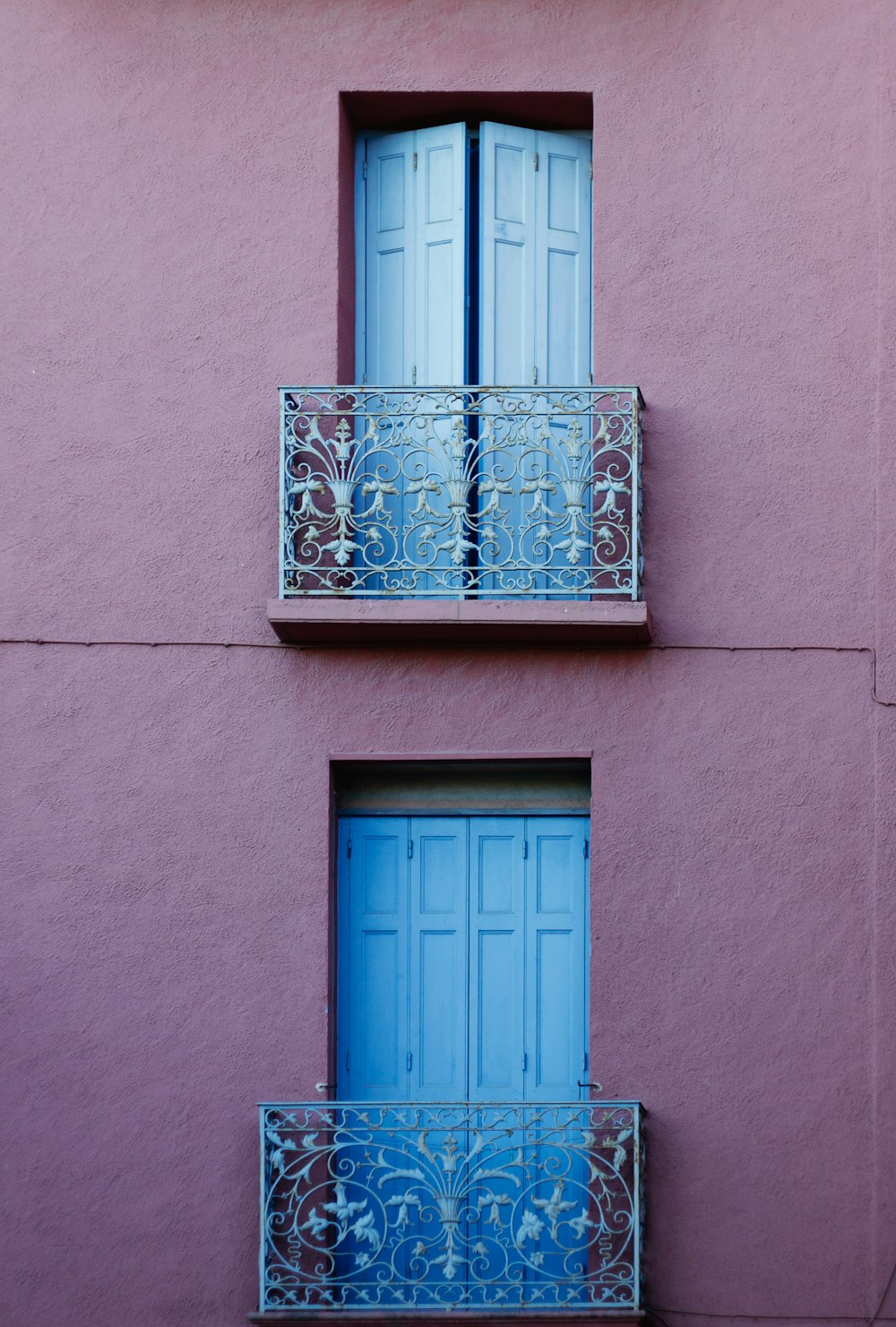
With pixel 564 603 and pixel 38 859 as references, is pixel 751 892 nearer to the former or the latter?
pixel 564 603

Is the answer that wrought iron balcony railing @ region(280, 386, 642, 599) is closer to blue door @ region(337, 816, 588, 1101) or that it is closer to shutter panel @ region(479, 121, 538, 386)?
shutter panel @ region(479, 121, 538, 386)

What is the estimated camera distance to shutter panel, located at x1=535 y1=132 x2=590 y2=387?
852 centimetres

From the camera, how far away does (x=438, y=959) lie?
809 cm

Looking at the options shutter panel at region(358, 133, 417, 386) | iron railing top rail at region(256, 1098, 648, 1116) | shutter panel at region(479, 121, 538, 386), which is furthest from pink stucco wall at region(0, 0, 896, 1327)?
shutter panel at region(479, 121, 538, 386)

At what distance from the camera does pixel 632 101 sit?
833cm

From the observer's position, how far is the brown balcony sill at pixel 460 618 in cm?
772

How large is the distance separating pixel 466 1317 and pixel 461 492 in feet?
12.5

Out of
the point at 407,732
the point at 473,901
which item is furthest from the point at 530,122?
the point at 473,901

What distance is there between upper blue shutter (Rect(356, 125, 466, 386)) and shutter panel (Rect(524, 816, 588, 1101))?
2.42m

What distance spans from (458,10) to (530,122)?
0.67 m

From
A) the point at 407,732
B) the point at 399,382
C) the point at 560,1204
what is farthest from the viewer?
the point at 399,382

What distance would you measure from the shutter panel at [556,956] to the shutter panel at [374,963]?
0.63 m

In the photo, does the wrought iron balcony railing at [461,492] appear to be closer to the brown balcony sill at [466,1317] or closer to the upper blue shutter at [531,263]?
the upper blue shutter at [531,263]

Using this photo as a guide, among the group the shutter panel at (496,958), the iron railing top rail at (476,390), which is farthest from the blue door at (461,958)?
the iron railing top rail at (476,390)
